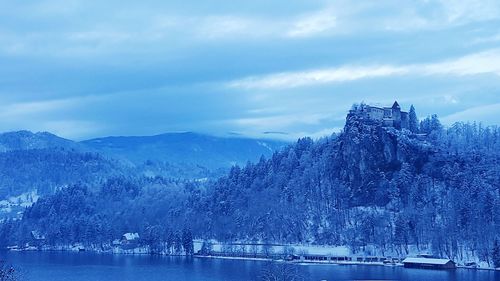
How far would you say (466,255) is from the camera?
475 feet

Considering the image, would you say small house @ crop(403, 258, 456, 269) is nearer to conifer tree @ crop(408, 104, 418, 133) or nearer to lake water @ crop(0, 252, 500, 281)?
lake water @ crop(0, 252, 500, 281)

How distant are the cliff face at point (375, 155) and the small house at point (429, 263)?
103 feet

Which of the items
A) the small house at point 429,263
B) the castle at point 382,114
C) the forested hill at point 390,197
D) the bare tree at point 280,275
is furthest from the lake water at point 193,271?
the castle at point 382,114

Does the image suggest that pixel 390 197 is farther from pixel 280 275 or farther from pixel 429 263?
pixel 280 275

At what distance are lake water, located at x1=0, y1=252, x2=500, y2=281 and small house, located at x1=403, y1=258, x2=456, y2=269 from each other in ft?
10.2

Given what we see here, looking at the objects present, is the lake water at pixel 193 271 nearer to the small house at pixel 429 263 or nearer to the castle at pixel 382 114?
the small house at pixel 429 263

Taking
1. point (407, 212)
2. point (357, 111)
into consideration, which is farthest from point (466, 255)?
point (357, 111)

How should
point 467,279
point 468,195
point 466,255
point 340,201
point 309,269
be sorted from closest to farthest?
1. point 467,279
2. point 309,269
3. point 466,255
4. point 468,195
5. point 340,201

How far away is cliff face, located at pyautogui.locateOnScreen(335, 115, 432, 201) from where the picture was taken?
17262 cm

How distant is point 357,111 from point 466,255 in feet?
169

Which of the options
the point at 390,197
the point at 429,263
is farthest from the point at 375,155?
the point at 429,263

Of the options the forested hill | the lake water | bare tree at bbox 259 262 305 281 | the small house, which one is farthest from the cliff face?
bare tree at bbox 259 262 305 281

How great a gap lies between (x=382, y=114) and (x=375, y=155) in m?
13.0

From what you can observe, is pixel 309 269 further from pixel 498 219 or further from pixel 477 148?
pixel 477 148
